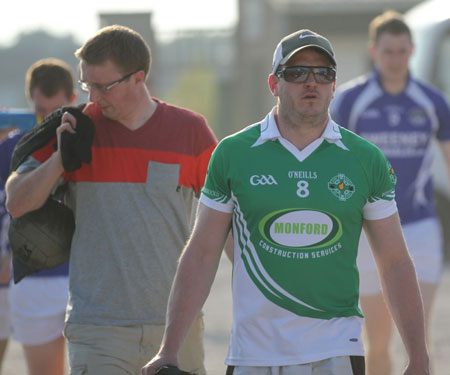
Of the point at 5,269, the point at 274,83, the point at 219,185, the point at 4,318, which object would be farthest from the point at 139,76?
the point at 4,318

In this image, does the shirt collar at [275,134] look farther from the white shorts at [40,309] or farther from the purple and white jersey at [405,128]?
the purple and white jersey at [405,128]

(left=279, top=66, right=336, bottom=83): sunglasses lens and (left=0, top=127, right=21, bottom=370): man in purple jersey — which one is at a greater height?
(left=279, top=66, right=336, bottom=83): sunglasses lens

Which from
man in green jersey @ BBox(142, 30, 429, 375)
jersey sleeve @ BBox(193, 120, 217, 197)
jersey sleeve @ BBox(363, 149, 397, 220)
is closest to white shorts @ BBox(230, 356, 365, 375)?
man in green jersey @ BBox(142, 30, 429, 375)

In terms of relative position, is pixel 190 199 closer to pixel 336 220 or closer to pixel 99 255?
pixel 99 255

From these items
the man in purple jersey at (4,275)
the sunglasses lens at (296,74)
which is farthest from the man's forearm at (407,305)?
the man in purple jersey at (4,275)

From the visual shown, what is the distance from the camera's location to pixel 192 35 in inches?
2281

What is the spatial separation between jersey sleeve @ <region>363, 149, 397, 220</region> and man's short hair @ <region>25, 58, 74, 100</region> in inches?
104

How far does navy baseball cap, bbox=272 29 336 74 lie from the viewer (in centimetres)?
429

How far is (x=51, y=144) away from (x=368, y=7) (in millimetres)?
38156

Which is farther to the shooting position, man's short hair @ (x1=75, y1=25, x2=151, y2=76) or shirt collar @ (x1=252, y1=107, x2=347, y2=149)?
man's short hair @ (x1=75, y1=25, x2=151, y2=76)

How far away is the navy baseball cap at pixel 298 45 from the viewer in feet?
14.1

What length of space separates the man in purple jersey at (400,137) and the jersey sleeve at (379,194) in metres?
3.04

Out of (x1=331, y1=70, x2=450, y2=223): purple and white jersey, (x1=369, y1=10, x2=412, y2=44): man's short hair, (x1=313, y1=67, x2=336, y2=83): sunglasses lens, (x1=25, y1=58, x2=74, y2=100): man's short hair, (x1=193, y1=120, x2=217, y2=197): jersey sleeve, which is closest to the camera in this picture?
(x1=313, y1=67, x2=336, y2=83): sunglasses lens

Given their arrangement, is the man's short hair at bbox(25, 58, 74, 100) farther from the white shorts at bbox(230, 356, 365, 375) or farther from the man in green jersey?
the white shorts at bbox(230, 356, 365, 375)
